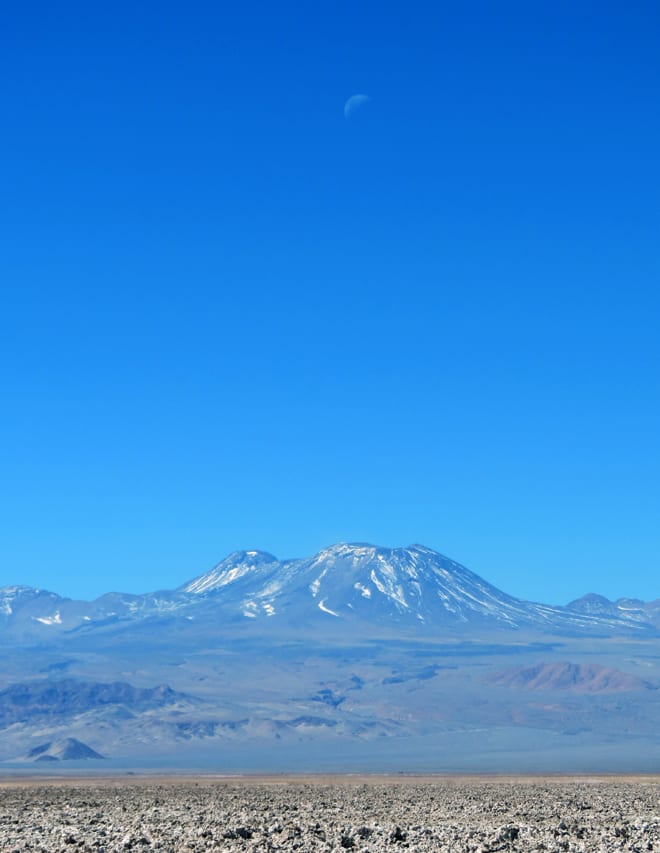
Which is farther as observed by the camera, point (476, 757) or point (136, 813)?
point (476, 757)

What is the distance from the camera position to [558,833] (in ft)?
81.4

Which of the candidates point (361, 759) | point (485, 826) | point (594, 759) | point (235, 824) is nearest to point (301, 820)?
point (235, 824)

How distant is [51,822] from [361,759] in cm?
17297

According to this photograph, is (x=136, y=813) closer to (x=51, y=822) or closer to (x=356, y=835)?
(x=51, y=822)

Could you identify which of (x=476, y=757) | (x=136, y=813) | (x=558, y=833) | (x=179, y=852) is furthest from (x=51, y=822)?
(x=476, y=757)

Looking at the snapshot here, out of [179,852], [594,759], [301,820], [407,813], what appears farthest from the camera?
[594,759]

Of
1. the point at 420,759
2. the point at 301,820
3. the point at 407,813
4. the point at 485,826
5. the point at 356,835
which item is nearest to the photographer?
the point at 356,835

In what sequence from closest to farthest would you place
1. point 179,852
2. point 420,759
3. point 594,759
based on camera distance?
point 179,852 < point 594,759 < point 420,759

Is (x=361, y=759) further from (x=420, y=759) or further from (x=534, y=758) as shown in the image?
(x=534, y=758)

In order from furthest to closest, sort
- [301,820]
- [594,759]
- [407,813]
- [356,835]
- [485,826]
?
[594,759] → [407,813] → [301,820] → [485,826] → [356,835]

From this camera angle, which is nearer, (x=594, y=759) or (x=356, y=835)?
(x=356, y=835)

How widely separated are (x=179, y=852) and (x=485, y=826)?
323 inches

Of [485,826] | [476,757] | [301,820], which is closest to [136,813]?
[301,820]

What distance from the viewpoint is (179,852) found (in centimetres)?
2180
